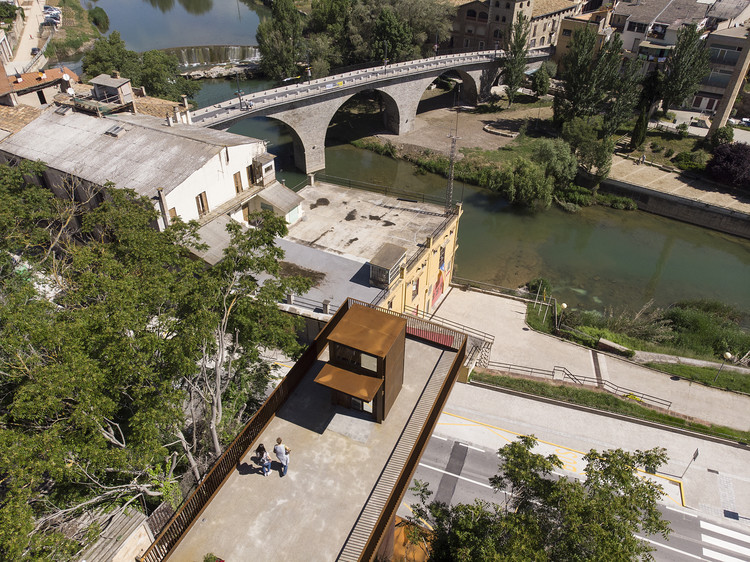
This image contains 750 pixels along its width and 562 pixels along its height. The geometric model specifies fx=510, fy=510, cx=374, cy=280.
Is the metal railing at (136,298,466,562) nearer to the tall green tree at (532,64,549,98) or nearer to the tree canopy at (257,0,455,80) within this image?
the tree canopy at (257,0,455,80)

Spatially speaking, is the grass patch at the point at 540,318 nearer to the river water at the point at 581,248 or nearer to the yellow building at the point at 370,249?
the river water at the point at 581,248

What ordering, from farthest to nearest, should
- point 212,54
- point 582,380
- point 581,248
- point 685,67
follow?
point 212,54
point 685,67
point 581,248
point 582,380

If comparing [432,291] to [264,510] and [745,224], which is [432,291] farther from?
[745,224]

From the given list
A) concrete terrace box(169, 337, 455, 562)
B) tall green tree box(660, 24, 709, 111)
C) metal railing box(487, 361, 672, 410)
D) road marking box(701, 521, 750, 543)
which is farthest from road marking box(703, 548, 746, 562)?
tall green tree box(660, 24, 709, 111)

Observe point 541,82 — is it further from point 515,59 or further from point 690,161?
point 690,161

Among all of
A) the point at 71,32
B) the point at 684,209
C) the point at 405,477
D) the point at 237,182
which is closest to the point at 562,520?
the point at 405,477
